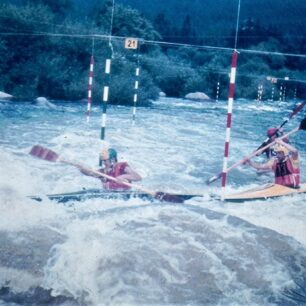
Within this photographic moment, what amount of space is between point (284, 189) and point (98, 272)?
10.3 feet

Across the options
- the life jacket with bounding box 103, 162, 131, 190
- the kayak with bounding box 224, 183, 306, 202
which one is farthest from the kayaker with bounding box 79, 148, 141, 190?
the kayak with bounding box 224, 183, 306, 202

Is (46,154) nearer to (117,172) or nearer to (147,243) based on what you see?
(117,172)

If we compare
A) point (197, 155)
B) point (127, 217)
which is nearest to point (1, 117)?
point (197, 155)

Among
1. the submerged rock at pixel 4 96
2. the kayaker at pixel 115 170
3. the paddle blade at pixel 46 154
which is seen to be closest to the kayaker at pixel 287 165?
the kayaker at pixel 115 170

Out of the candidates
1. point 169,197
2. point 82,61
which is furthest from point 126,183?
point 82,61

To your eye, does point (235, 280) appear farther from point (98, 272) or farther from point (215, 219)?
point (215, 219)

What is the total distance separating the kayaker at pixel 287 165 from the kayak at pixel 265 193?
119 mm

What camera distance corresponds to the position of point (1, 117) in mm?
11016

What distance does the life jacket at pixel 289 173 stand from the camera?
5.66m

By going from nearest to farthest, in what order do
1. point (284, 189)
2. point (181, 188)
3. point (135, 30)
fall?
point (284, 189)
point (181, 188)
point (135, 30)

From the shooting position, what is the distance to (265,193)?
543 cm

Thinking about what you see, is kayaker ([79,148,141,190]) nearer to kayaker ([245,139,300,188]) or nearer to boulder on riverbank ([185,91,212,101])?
kayaker ([245,139,300,188])

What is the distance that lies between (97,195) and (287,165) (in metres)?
2.58

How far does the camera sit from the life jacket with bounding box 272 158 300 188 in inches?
223
